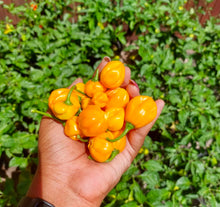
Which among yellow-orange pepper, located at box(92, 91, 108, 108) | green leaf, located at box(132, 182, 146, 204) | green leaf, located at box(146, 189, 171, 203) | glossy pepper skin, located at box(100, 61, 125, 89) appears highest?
glossy pepper skin, located at box(100, 61, 125, 89)

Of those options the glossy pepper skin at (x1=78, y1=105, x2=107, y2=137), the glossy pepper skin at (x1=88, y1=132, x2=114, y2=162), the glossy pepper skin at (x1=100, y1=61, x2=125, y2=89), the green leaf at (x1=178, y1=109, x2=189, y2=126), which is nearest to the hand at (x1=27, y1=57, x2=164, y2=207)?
the glossy pepper skin at (x1=88, y1=132, x2=114, y2=162)

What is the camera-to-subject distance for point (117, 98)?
219 cm

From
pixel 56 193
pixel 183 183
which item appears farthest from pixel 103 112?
pixel 183 183

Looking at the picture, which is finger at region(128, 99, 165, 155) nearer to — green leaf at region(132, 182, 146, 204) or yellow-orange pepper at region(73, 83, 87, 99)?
green leaf at region(132, 182, 146, 204)

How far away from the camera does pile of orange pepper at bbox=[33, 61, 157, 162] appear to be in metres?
1.99

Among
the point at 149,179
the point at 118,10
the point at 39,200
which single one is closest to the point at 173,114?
the point at 149,179

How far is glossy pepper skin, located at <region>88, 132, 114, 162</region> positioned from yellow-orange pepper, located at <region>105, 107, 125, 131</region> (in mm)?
171

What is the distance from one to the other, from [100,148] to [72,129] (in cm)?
33

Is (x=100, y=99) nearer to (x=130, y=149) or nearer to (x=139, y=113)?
(x=139, y=113)

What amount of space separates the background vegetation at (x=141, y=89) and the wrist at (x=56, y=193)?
514 millimetres

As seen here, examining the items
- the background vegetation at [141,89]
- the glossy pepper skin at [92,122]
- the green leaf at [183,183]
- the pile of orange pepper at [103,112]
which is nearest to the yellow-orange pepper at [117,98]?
the pile of orange pepper at [103,112]

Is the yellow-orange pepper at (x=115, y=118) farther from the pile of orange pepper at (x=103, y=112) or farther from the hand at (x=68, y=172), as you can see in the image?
the hand at (x=68, y=172)

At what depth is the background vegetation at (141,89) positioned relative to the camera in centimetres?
243

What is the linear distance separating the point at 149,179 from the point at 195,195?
1.95 feet
